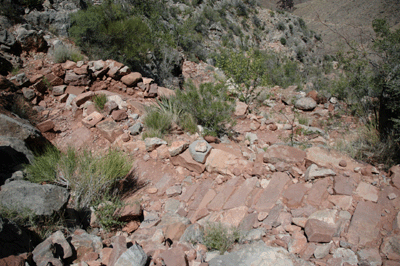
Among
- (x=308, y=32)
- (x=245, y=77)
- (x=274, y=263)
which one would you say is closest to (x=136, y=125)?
(x=274, y=263)

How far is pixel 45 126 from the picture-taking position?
16.6 feet

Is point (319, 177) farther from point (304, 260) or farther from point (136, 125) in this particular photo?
point (136, 125)

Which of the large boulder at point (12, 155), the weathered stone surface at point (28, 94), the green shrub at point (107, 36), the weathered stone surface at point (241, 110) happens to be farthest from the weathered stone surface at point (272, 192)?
the green shrub at point (107, 36)

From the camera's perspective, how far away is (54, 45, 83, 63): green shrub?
266 inches

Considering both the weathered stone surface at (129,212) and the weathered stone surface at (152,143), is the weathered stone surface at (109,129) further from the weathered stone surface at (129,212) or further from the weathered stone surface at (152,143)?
the weathered stone surface at (129,212)

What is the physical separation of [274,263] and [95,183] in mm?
2519

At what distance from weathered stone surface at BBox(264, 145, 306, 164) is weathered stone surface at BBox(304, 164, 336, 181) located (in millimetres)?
336

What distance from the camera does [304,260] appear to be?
225 cm

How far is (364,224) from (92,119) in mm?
5155

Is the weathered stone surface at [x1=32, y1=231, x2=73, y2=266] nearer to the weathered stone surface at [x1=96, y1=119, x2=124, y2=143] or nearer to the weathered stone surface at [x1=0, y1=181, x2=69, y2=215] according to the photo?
the weathered stone surface at [x1=0, y1=181, x2=69, y2=215]

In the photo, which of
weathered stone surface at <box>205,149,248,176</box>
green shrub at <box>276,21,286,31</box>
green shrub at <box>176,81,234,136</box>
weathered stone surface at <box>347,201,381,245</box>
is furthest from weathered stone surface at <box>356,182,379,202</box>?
green shrub at <box>276,21,286,31</box>

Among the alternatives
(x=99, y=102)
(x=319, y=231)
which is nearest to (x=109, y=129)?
(x=99, y=102)

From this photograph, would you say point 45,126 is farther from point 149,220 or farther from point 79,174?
point 149,220

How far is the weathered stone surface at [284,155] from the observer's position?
12.1ft
